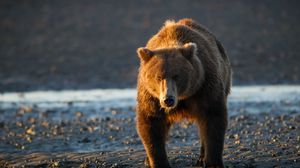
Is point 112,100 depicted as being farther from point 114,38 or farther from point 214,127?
point 114,38

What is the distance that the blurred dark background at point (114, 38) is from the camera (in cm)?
1841

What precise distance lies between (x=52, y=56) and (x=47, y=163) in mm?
13267

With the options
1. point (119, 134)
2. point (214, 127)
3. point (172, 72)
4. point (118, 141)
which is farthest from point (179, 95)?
point (119, 134)

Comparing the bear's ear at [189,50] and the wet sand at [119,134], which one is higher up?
the bear's ear at [189,50]

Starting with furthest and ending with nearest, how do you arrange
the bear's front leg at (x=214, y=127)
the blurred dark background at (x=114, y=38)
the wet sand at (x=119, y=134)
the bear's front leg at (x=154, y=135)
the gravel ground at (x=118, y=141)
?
the blurred dark background at (x=114, y=38)
the wet sand at (x=119, y=134)
the gravel ground at (x=118, y=141)
the bear's front leg at (x=154, y=135)
the bear's front leg at (x=214, y=127)

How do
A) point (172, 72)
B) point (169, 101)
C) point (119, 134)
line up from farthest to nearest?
1. point (119, 134)
2. point (172, 72)
3. point (169, 101)

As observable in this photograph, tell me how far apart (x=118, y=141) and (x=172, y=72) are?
12.4ft

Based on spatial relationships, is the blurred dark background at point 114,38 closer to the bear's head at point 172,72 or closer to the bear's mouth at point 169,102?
the bear's head at point 172,72

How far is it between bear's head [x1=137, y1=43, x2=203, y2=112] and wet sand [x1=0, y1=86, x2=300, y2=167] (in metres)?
1.38

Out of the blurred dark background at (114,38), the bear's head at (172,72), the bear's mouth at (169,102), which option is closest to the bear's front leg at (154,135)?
the bear's head at (172,72)

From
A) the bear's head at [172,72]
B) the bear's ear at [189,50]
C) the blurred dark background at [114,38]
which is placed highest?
the blurred dark background at [114,38]

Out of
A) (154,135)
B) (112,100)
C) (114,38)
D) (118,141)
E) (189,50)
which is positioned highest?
(114,38)

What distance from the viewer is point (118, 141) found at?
9977 mm

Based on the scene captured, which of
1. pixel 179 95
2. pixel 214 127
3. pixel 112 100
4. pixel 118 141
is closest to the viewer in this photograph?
pixel 179 95
